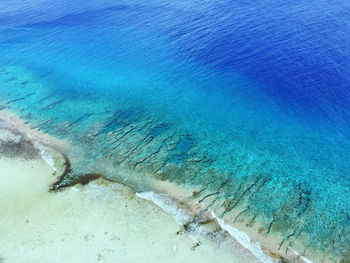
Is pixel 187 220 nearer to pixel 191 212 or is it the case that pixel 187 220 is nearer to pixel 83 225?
pixel 191 212

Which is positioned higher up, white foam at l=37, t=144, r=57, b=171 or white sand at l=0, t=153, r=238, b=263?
white foam at l=37, t=144, r=57, b=171

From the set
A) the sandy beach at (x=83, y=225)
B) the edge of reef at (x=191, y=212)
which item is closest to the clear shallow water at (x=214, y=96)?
the edge of reef at (x=191, y=212)

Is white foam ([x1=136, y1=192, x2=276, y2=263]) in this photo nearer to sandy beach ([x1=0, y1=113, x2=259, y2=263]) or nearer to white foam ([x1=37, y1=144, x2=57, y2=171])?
sandy beach ([x1=0, y1=113, x2=259, y2=263])

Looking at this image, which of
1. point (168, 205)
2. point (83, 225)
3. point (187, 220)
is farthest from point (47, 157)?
point (187, 220)

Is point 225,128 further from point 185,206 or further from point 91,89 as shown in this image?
point 91,89

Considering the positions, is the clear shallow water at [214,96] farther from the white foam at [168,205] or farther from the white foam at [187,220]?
the white foam at [168,205]

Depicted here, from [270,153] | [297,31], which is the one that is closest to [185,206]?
[270,153]

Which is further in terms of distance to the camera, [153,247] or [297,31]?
[297,31]

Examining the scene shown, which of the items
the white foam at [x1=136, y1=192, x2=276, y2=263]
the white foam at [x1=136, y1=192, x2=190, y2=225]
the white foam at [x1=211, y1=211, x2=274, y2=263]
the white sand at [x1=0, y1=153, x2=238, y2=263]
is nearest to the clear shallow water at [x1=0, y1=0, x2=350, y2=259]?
the white foam at [x1=211, y1=211, x2=274, y2=263]
